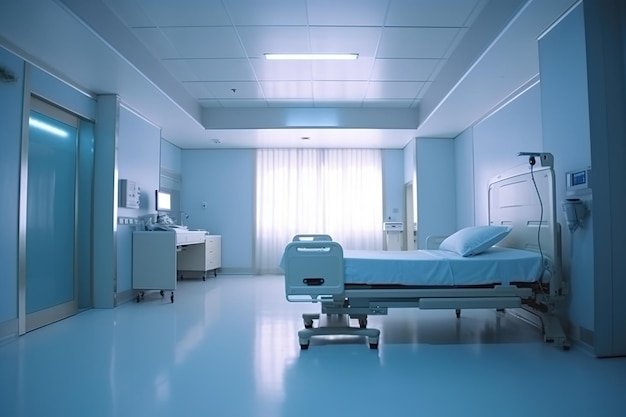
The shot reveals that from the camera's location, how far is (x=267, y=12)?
350cm

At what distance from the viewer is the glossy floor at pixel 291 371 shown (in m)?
2.03

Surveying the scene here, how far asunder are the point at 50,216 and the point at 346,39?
12.4 feet

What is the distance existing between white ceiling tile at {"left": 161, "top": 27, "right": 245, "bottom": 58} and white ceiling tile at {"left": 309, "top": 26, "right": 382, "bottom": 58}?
879mm

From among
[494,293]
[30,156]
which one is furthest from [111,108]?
[494,293]

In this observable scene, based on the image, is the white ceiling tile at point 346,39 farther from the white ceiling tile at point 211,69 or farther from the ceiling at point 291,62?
the white ceiling tile at point 211,69

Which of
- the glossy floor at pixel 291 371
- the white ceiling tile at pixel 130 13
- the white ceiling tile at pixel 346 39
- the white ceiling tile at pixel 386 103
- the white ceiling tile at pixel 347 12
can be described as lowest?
the glossy floor at pixel 291 371

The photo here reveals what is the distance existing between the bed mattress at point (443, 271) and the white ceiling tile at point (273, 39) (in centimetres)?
248

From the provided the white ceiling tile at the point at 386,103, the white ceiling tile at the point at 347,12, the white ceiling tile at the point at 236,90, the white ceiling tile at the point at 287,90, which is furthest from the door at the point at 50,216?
the white ceiling tile at the point at 386,103

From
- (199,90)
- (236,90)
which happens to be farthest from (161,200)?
(236,90)

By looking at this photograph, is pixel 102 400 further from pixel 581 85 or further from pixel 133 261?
pixel 581 85

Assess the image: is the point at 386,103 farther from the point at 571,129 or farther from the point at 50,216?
the point at 50,216

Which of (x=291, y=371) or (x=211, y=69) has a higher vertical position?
(x=211, y=69)

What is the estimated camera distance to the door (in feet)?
12.2

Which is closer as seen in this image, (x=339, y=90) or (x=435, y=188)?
(x=339, y=90)
